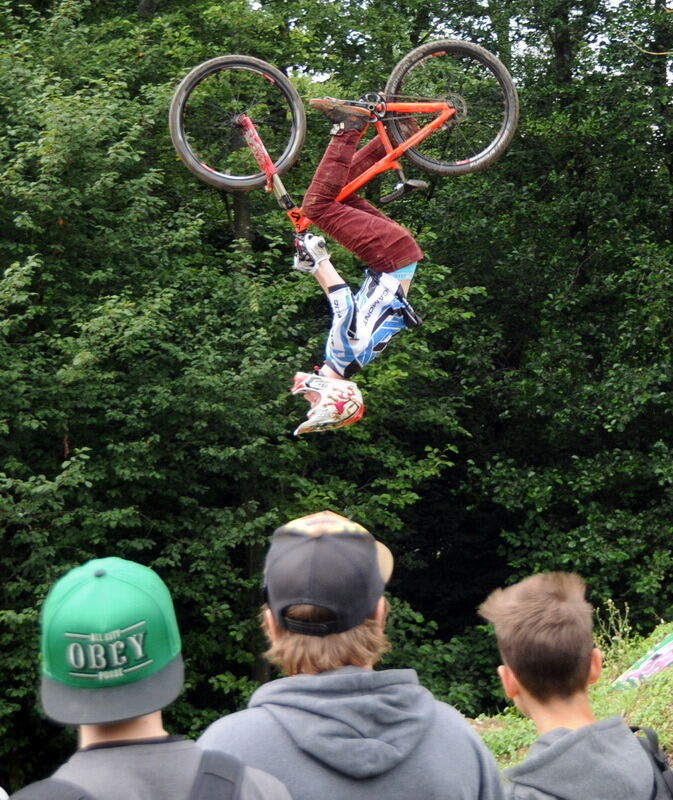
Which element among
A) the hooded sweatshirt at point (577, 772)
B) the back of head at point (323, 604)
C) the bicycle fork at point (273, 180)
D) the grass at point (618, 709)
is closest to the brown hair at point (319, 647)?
the back of head at point (323, 604)

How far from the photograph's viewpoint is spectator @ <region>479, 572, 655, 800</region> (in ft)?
8.08

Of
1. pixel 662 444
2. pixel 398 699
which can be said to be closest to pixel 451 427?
pixel 662 444

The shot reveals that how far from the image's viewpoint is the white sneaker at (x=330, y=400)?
6.40 meters

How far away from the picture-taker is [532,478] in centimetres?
1609

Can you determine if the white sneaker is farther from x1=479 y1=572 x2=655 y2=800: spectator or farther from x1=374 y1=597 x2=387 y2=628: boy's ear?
x1=374 y1=597 x2=387 y2=628: boy's ear

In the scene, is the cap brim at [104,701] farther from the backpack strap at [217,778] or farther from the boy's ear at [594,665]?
the boy's ear at [594,665]

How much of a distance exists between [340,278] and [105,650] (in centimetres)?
466

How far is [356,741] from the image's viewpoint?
7.18ft

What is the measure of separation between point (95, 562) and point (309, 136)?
13706mm

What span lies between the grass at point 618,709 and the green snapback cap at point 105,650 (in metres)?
4.47

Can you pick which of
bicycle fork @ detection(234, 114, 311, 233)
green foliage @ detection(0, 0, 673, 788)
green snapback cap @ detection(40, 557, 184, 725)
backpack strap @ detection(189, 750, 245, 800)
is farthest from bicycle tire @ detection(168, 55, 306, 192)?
backpack strap @ detection(189, 750, 245, 800)

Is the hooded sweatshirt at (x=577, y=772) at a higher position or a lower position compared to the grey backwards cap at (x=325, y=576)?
lower

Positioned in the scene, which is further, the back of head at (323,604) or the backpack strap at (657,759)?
the backpack strap at (657,759)

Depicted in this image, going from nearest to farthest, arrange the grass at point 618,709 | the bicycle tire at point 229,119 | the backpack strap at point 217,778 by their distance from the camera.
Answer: the backpack strap at point 217,778, the grass at point 618,709, the bicycle tire at point 229,119
